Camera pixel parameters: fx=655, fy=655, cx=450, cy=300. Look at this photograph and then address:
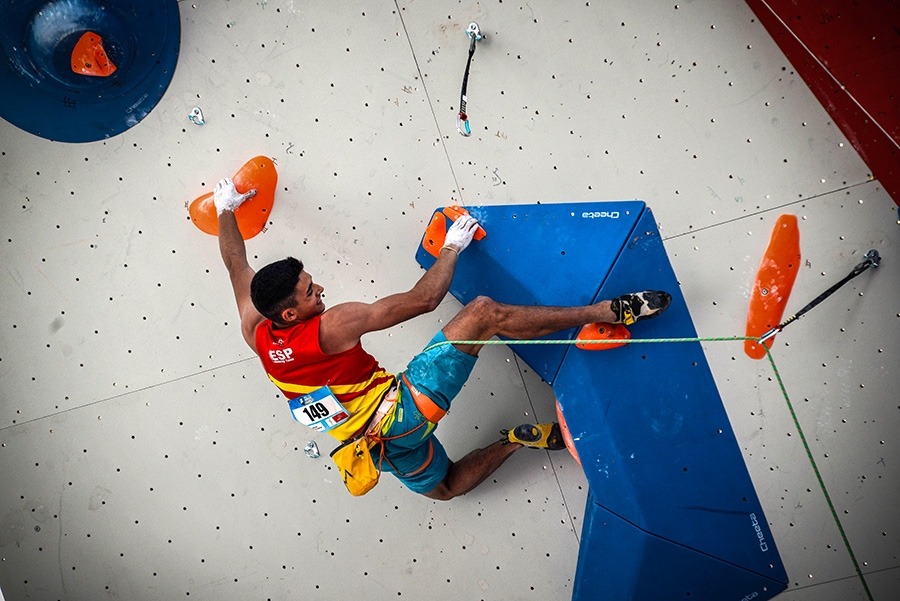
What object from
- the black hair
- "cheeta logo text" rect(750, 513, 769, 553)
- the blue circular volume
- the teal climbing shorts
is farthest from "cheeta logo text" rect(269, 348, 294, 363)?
"cheeta logo text" rect(750, 513, 769, 553)

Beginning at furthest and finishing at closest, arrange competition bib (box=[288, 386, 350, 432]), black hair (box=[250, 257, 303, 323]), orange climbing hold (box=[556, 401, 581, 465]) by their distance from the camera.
Answer: 1. orange climbing hold (box=[556, 401, 581, 465])
2. competition bib (box=[288, 386, 350, 432])
3. black hair (box=[250, 257, 303, 323])

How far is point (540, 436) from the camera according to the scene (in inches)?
93.0

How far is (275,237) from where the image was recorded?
2.50 meters

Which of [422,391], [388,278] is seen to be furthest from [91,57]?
[422,391]

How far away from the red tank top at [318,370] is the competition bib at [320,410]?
2 cm

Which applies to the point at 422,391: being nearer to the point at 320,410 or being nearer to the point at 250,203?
the point at 320,410

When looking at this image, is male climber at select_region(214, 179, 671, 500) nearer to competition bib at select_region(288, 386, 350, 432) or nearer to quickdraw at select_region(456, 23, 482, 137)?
competition bib at select_region(288, 386, 350, 432)

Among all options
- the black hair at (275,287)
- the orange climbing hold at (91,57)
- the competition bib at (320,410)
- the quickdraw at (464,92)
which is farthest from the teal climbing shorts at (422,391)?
the orange climbing hold at (91,57)

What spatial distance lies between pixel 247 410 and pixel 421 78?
56.4 inches

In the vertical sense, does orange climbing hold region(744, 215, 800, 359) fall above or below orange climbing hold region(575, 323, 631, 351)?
below

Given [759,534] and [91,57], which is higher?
[91,57]

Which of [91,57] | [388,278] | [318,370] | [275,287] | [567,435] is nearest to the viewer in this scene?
[275,287]

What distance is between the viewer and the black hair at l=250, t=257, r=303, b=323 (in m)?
1.93

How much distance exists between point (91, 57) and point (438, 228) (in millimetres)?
1393
